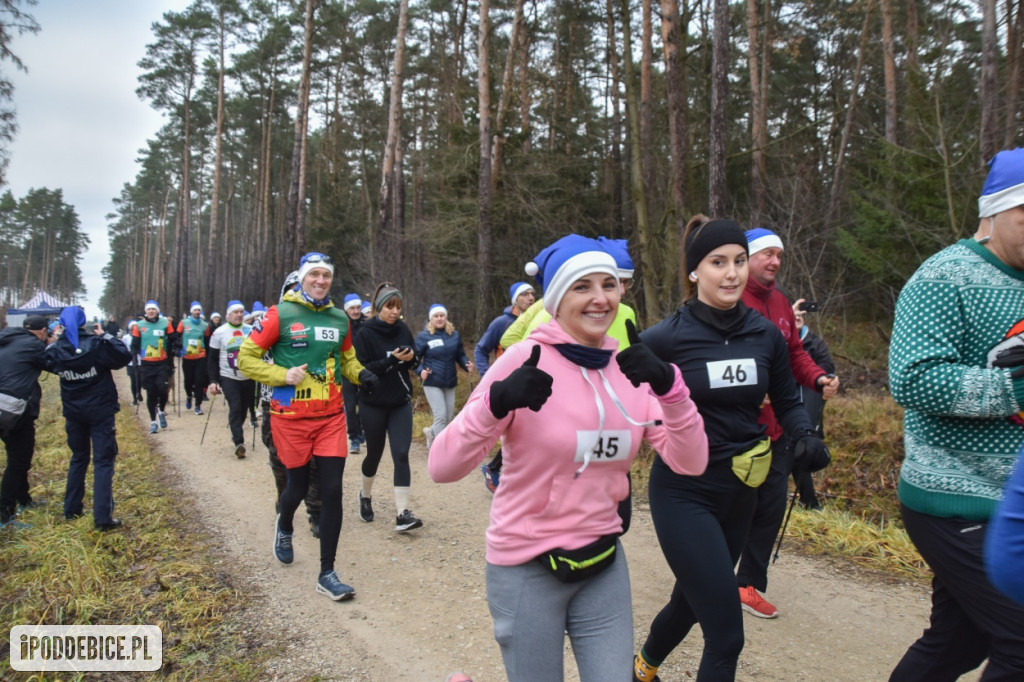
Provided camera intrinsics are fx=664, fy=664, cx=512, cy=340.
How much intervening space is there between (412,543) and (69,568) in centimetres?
A: 273

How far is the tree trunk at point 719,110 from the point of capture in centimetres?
1123

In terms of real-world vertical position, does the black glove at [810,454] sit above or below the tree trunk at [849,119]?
below

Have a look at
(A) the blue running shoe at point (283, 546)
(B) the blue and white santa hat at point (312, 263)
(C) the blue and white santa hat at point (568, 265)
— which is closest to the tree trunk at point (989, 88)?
(B) the blue and white santa hat at point (312, 263)

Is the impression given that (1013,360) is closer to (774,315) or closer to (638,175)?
(774,315)

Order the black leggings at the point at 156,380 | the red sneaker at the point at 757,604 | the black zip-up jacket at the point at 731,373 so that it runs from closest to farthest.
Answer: the black zip-up jacket at the point at 731,373, the red sneaker at the point at 757,604, the black leggings at the point at 156,380

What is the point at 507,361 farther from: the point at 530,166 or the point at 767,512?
the point at 530,166

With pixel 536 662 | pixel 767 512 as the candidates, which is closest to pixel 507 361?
pixel 536 662

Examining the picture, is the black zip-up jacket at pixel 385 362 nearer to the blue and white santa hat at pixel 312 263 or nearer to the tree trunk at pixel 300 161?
the blue and white santa hat at pixel 312 263

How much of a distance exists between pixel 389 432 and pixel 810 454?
435cm

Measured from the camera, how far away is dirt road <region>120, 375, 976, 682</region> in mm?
3947

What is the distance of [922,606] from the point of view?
182 inches

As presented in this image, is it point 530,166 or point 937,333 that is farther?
point 530,166

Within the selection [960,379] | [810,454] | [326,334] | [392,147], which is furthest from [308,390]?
[392,147]
